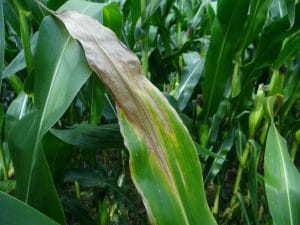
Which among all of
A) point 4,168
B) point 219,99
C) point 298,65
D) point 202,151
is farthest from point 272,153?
point 4,168

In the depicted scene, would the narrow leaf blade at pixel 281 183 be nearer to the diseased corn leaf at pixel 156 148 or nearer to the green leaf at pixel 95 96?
the diseased corn leaf at pixel 156 148

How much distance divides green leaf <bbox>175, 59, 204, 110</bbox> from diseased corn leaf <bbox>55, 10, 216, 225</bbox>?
53 centimetres

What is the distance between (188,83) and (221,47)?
0.74ft

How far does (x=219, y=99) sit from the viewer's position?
32.8 inches

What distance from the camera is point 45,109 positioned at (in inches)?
18.9

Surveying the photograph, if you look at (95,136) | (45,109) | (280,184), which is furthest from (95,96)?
(280,184)

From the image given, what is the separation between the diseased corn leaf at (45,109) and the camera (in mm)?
450

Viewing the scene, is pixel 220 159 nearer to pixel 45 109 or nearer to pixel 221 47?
pixel 221 47

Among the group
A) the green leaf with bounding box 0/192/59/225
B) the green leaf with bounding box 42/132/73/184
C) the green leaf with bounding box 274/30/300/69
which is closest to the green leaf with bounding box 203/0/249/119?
the green leaf with bounding box 274/30/300/69

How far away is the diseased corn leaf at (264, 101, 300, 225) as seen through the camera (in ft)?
1.83

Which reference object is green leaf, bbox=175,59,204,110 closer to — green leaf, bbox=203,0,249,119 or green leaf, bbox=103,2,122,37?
green leaf, bbox=203,0,249,119

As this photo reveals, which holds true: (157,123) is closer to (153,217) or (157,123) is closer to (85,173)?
(153,217)

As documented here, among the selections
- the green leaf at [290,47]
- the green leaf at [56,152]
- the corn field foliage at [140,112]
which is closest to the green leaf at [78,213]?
the corn field foliage at [140,112]

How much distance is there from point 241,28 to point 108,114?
12.7 inches
